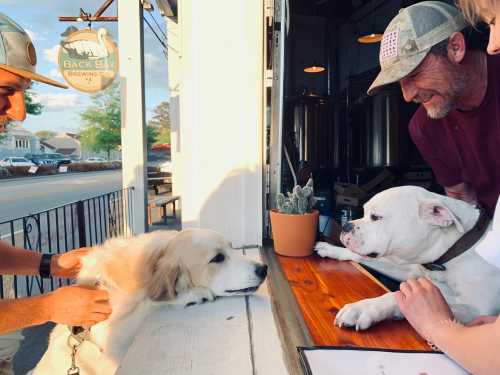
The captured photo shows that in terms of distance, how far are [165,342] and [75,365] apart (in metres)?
0.40

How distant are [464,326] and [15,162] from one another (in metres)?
25.1

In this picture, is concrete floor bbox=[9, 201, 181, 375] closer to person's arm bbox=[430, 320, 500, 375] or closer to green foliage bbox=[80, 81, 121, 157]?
person's arm bbox=[430, 320, 500, 375]

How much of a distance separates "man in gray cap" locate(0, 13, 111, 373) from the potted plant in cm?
98

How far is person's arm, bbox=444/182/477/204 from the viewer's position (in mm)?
1805

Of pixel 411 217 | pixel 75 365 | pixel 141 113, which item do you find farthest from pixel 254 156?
pixel 141 113

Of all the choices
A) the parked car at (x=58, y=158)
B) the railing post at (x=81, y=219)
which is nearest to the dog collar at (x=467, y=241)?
the railing post at (x=81, y=219)

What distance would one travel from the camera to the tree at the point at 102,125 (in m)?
23.6

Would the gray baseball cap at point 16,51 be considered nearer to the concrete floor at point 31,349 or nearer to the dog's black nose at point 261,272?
the dog's black nose at point 261,272

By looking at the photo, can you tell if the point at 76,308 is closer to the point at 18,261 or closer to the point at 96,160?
the point at 18,261

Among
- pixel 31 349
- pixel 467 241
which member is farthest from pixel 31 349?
pixel 467 241

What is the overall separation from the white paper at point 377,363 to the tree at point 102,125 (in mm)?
22811

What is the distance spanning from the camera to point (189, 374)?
0.92 m

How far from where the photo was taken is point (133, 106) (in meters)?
5.43

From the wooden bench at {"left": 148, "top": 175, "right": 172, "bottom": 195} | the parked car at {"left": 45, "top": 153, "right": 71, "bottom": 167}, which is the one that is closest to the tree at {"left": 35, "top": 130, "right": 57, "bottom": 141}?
the parked car at {"left": 45, "top": 153, "right": 71, "bottom": 167}
